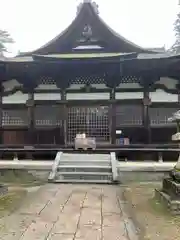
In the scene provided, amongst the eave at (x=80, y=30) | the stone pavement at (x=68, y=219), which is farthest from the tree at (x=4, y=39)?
the stone pavement at (x=68, y=219)

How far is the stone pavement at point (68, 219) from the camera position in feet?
15.2

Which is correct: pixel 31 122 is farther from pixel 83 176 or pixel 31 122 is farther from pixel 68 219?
pixel 68 219

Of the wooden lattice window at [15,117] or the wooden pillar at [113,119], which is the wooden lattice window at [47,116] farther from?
the wooden pillar at [113,119]

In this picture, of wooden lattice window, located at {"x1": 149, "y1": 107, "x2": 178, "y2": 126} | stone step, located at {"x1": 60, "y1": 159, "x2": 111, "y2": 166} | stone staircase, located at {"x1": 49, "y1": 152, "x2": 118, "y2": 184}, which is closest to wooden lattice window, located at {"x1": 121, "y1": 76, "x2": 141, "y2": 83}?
wooden lattice window, located at {"x1": 149, "y1": 107, "x2": 178, "y2": 126}

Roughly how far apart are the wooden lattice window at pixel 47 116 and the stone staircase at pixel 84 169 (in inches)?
107

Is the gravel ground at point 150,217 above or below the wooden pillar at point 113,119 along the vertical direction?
below

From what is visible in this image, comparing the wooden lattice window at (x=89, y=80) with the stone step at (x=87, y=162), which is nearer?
the stone step at (x=87, y=162)

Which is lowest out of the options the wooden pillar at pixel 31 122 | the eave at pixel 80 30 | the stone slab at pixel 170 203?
the stone slab at pixel 170 203

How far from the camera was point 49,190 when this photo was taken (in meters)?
8.43

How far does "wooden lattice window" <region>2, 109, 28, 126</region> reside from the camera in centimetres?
1431

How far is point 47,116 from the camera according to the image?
14.3m

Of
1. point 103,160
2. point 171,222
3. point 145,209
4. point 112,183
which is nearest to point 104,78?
point 103,160

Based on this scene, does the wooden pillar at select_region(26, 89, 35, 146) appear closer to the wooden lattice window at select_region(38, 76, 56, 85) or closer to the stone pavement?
the wooden lattice window at select_region(38, 76, 56, 85)

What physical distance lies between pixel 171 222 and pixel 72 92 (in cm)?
974
